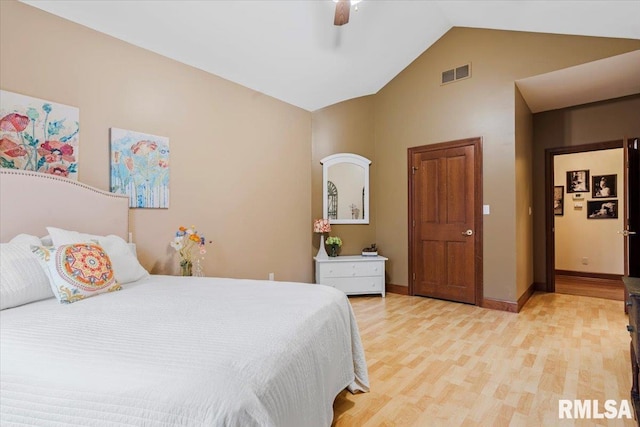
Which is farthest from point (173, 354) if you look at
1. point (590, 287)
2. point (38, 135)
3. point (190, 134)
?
point (590, 287)

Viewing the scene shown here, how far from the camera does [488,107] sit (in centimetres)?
404

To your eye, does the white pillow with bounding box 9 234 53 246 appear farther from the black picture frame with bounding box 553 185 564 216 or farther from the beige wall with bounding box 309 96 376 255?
the black picture frame with bounding box 553 185 564 216

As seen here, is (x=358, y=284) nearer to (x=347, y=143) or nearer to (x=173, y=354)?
(x=347, y=143)

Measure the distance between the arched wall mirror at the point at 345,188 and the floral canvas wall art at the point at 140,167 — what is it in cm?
234

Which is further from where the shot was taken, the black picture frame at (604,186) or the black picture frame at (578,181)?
the black picture frame at (578,181)

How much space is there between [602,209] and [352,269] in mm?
4739

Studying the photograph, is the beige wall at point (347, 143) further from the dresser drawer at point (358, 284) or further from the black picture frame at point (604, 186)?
the black picture frame at point (604, 186)

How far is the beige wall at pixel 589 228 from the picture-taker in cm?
555

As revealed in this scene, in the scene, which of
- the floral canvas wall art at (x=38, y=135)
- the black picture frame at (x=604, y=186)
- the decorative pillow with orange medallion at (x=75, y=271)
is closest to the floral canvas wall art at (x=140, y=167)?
the floral canvas wall art at (x=38, y=135)

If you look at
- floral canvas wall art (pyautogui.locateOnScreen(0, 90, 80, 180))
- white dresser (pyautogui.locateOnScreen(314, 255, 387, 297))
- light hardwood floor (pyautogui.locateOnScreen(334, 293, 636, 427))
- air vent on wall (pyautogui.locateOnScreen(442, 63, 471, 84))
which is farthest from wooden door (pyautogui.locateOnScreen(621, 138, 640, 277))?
floral canvas wall art (pyautogui.locateOnScreen(0, 90, 80, 180))

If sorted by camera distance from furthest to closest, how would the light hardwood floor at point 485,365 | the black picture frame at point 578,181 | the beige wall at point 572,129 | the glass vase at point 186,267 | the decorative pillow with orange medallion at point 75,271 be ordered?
1. the black picture frame at point 578,181
2. the beige wall at point 572,129
3. the glass vase at point 186,267
4. the light hardwood floor at point 485,365
5. the decorative pillow with orange medallion at point 75,271

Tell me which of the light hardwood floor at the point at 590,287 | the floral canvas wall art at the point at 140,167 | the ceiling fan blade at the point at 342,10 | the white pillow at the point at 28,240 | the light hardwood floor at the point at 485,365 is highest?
the ceiling fan blade at the point at 342,10

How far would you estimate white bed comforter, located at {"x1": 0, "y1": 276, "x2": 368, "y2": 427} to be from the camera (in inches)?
35.5

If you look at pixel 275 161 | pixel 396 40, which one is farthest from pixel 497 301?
pixel 396 40
